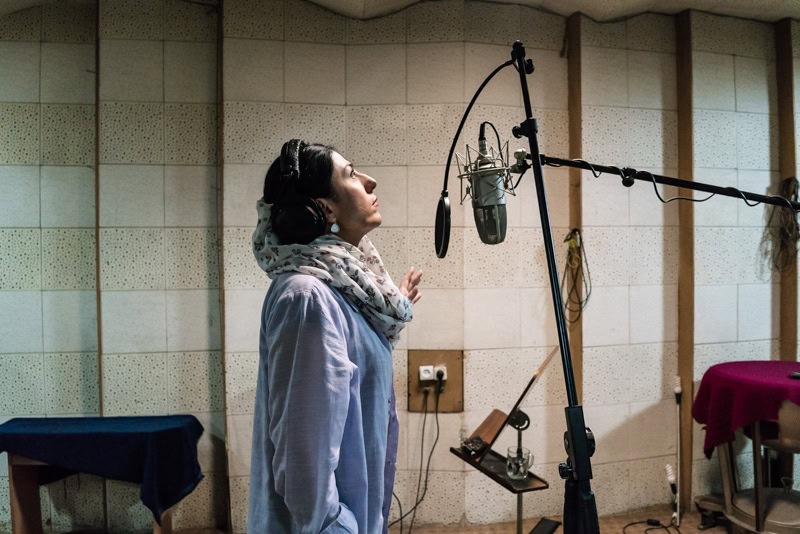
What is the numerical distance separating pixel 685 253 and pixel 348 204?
95.2 inches

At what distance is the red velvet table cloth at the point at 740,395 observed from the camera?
7.36ft

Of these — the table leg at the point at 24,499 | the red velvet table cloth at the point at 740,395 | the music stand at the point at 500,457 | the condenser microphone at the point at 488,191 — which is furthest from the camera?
the table leg at the point at 24,499

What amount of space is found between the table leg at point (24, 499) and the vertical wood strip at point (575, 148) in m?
2.82

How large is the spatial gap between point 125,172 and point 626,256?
2.81 m

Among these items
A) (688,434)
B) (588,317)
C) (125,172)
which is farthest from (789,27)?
(125,172)

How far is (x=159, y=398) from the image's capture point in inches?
106

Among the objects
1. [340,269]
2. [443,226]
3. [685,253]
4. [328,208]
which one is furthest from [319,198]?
[685,253]

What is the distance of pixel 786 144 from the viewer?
2953 mm

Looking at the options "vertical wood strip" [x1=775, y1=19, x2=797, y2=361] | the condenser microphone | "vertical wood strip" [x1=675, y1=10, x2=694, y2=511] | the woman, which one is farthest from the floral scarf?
"vertical wood strip" [x1=775, y1=19, x2=797, y2=361]

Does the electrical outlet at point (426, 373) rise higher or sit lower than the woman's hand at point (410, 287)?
lower

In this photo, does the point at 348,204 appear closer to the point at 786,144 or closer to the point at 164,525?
the point at 164,525

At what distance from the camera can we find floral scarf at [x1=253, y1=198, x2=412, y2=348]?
3.80 feet

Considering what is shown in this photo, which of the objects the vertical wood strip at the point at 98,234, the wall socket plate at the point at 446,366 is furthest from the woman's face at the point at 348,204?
the vertical wood strip at the point at 98,234

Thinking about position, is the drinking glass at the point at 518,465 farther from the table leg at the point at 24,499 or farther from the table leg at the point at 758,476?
the table leg at the point at 24,499
